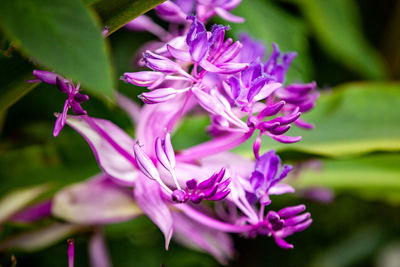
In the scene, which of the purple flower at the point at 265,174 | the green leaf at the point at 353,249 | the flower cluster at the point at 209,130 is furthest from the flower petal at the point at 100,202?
the green leaf at the point at 353,249

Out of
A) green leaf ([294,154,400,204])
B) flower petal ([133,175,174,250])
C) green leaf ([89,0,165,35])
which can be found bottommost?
green leaf ([294,154,400,204])

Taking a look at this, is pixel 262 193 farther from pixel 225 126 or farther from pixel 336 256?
pixel 336 256

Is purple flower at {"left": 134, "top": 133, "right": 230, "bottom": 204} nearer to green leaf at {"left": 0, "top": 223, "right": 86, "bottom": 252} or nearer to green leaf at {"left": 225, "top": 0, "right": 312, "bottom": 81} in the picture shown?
green leaf at {"left": 0, "top": 223, "right": 86, "bottom": 252}

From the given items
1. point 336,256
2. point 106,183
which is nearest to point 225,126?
point 106,183

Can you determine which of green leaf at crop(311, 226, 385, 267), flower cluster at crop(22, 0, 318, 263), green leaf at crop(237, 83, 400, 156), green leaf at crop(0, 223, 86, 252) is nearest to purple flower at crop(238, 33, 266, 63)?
flower cluster at crop(22, 0, 318, 263)

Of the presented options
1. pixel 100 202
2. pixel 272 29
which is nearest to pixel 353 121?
pixel 272 29

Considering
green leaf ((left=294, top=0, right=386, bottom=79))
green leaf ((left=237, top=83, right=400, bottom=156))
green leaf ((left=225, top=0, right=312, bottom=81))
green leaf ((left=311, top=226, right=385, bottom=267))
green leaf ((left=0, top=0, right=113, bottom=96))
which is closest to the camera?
green leaf ((left=0, top=0, right=113, bottom=96))

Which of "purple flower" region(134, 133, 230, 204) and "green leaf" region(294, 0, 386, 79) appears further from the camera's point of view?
"green leaf" region(294, 0, 386, 79)

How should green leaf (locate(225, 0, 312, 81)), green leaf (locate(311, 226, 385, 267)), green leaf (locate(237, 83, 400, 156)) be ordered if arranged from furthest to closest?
green leaf (locate(311, 226, 385, 267)) → green leaf (locate(225, 0, 312, 81)) → green leaf (locate(237, 83, 400, 156))
